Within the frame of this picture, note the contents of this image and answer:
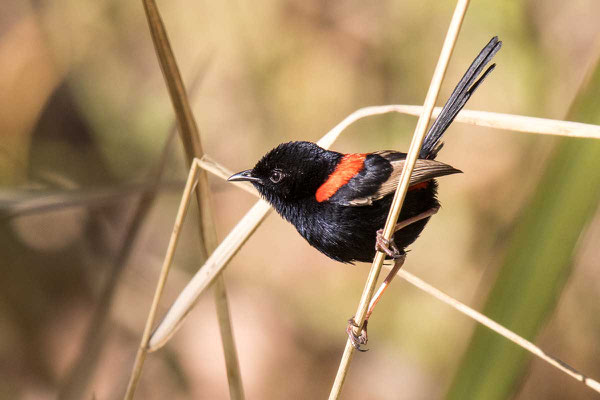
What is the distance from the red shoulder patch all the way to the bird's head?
0.9 inches

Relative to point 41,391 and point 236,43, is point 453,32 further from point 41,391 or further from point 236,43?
point 41,391

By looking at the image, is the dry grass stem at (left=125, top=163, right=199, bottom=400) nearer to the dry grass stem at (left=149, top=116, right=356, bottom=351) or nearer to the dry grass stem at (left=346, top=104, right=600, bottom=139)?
the dry grass stem at (left=149, top=116, right=356, bottom=351)

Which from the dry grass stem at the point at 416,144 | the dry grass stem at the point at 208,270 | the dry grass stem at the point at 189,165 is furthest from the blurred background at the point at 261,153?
the dry grass stem at the point at 416,144

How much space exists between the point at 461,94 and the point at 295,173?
69cm

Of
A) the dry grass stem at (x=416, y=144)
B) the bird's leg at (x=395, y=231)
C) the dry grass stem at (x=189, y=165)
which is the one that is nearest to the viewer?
the dry grass stem at (x=416, y=144)

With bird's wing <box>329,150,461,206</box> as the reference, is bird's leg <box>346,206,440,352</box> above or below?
below

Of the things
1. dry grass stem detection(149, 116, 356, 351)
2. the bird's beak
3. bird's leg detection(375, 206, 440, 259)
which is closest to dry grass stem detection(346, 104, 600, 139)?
bird's leg detection(375, 206, 440, 259)

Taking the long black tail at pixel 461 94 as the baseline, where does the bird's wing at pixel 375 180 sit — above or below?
below

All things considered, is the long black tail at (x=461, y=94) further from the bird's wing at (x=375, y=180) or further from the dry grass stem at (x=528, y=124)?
the bird's wing at (x=375, y=180)

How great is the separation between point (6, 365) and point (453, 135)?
130 inches

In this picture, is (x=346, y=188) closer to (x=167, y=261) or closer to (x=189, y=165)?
(x=189, y=165)

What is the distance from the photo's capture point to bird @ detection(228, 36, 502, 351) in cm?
203

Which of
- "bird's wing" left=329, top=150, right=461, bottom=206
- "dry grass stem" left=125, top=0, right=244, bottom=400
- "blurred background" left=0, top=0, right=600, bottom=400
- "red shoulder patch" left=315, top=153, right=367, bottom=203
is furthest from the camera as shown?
"blurred background" left=0, top=0, right=600, bottom=400

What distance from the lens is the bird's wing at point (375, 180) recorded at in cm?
197
